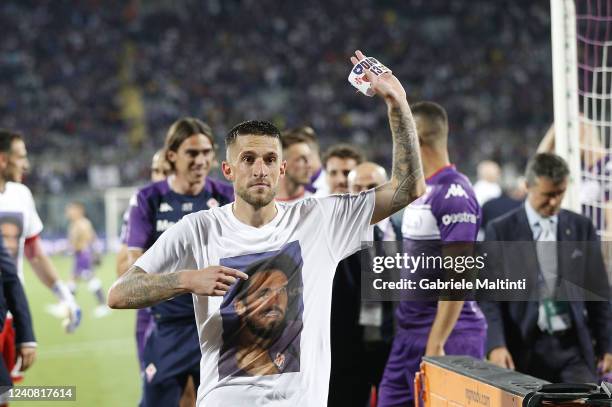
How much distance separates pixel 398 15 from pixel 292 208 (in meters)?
35.7

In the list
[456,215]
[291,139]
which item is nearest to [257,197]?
[456,215]

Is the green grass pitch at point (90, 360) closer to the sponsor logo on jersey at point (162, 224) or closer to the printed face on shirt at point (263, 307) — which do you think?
the sponsor logo on jersey at point (162, 224)

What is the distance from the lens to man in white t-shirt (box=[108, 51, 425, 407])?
3.26 m

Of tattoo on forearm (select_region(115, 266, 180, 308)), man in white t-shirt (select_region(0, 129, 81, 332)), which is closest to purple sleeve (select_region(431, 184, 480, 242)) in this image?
tattoo on forearm (select_region(115, 266, 180, 308))

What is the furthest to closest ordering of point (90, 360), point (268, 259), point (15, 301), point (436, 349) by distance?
1. point (90, 360)
2. point (15, 301)
3. point (436, 349)
4. point (268, 259)

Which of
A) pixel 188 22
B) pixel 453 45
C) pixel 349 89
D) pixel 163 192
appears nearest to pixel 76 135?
pixel 188 22

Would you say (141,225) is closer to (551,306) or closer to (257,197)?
(257,197)

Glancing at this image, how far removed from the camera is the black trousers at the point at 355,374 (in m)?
5.42

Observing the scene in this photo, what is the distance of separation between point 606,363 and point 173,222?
272 centimetres

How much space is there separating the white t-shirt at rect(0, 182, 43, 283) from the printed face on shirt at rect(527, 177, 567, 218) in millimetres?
3391

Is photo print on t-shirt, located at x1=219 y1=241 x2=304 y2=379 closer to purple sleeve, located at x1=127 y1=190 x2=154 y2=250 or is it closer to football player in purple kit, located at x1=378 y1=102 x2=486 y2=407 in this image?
football player in purple kit, located at x1=378 y1=102 x2=486 y2=407

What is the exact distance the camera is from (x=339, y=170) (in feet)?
20.2

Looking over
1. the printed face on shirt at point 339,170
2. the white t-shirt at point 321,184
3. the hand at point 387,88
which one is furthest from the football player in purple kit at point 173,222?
the hand at point 387,88

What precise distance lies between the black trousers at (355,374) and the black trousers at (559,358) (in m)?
0.95
